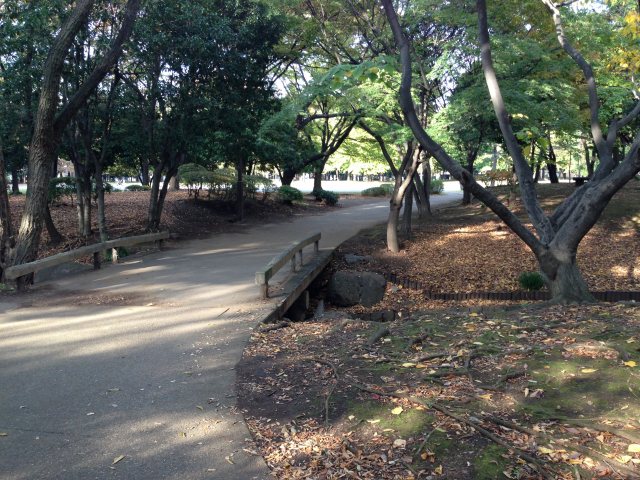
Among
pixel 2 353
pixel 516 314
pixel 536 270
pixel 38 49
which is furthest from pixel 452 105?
pixel 2 353

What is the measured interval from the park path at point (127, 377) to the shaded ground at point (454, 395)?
1.15ft

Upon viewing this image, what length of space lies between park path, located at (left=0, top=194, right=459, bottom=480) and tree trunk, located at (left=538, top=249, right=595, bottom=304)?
394 cm

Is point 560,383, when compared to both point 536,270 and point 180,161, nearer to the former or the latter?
point 536,270

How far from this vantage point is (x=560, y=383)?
4.36m

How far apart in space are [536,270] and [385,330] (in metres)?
8.00

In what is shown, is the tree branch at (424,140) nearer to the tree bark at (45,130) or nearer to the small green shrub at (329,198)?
the tree bark at (45,130)

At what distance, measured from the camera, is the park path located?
3631mm

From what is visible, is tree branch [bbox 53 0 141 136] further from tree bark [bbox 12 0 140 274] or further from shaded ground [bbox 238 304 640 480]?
shaded ground [bbox 238 304 640 480]

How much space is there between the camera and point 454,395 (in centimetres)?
430

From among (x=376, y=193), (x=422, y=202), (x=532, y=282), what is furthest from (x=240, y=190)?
(x=376, y=193)

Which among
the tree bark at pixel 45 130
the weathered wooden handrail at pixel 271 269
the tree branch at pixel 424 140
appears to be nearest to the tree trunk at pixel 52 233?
the tree bark at pixel 45 130

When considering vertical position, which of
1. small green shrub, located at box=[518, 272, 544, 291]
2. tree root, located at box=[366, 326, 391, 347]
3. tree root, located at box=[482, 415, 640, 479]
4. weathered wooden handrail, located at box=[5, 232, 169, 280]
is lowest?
small green shrub, located at box=[518, 272, 544, 291]

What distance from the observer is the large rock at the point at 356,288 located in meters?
11.9

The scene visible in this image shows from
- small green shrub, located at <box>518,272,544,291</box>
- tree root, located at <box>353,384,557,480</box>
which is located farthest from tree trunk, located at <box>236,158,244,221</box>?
tree root, located at <box>353,384,557,480</box>
